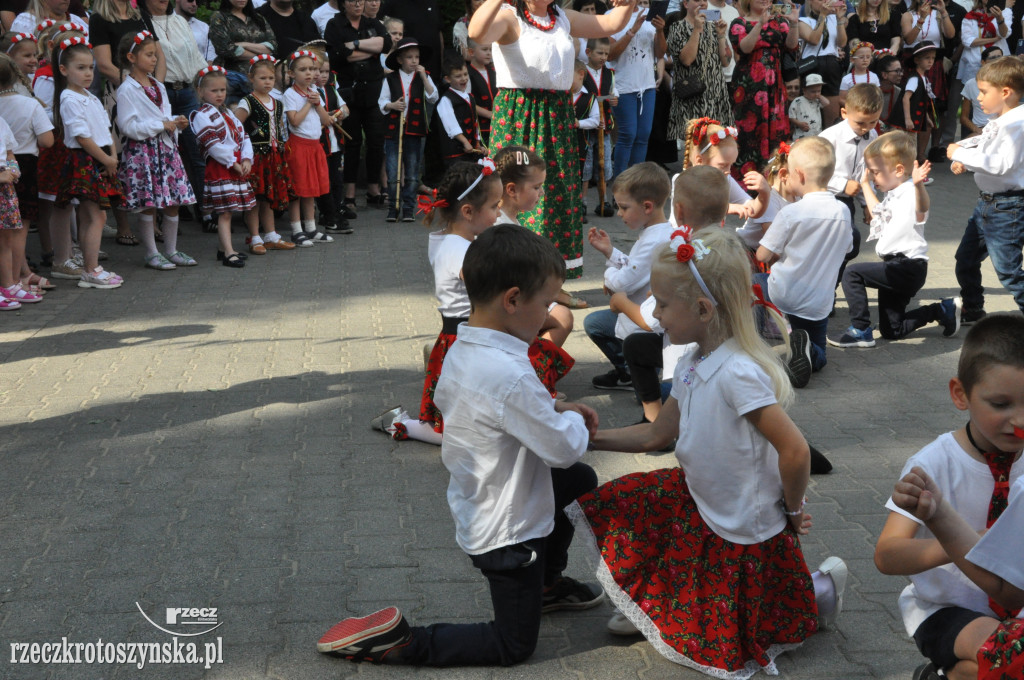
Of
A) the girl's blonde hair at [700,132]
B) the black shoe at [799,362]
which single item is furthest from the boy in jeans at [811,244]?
the girl's blonde hair at [700,132]

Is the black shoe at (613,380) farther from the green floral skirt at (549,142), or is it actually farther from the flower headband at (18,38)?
the flower headband at (18,38)

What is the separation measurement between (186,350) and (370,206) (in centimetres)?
551

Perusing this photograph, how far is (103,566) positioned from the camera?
3.64 meters

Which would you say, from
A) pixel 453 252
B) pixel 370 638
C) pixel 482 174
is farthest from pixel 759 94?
pixel 370 638

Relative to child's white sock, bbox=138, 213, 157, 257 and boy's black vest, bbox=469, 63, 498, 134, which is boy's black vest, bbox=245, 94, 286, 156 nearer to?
child's white sock, bbox=138, 213, 157, 257

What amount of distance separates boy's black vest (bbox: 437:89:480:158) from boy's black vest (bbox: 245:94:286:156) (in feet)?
6.07

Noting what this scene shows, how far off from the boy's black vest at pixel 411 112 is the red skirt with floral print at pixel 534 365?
617 centimetres

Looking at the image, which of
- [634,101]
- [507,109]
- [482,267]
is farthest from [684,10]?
[482,267]

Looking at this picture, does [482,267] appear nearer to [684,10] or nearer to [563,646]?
[563,646]

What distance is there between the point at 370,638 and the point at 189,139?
7669 millimetres

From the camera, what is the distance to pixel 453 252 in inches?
189

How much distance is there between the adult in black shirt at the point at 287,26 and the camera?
10.4 m

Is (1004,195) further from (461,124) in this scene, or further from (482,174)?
(461,124)

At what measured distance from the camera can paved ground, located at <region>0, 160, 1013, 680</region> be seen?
322 centimetres
